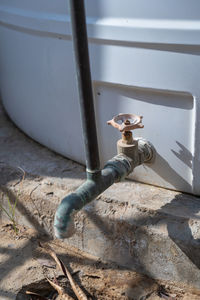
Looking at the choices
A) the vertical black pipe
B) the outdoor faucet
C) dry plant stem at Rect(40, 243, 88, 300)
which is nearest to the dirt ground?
dry plant stem at Rect(40, 243, 88, 300)

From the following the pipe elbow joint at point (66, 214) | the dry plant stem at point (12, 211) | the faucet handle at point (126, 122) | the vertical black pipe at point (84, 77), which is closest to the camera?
the vertical black pipe at point (84, 77)

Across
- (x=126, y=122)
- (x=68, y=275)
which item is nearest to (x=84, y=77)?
(x=126, y=122)

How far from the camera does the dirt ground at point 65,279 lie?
123 centimetres

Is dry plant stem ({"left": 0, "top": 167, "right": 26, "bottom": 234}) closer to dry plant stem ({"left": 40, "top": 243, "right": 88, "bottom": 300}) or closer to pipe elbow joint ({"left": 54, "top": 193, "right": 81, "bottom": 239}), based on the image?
dry plant stem ({"left": 40, "top": 243, "right": 88, "bottom": 300})

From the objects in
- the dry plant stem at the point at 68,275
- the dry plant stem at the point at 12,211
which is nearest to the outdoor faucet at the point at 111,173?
the dry plant stem at the point at 68,275

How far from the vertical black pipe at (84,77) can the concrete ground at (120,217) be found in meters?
0.27

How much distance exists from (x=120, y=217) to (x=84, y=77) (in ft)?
1.55

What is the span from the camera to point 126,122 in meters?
1.15

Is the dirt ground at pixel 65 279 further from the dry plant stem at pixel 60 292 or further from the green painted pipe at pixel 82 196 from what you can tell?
the green painted pipe at pixel 82 196

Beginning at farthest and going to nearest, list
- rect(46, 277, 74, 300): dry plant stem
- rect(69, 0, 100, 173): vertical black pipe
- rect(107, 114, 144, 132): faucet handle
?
rect(46, 277, 74, 300): dry plant stem < rect(107, 114, 144, 132): faucet handle < rect(69, 0, 100, 173): vertical black pipe

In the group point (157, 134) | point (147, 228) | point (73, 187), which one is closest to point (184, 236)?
point (147, 228)

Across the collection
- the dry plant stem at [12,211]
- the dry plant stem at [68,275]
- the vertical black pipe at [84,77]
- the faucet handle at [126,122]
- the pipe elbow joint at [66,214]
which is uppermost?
the vertical black pipe at [84,77]

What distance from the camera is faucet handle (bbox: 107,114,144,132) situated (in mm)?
1141

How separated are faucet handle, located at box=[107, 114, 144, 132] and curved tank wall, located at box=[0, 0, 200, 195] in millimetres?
64
